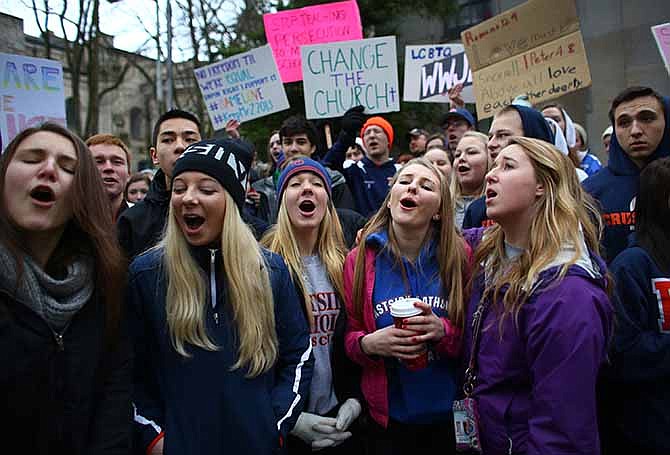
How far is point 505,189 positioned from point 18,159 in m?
1.98

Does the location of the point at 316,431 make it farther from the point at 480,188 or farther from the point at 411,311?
the point at 480,188

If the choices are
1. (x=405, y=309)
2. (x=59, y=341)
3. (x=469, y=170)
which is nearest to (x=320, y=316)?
(x=405, y=309)

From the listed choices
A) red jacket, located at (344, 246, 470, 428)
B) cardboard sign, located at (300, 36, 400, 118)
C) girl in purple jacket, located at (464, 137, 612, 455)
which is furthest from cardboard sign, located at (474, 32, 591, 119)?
red jacket, located at (344, 246, 470, 428)

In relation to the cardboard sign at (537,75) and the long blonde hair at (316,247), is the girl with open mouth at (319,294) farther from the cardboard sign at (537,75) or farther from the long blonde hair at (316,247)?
the cardboard sign at (537,75)

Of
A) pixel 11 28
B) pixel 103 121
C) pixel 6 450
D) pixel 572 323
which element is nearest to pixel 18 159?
pixel 6 450

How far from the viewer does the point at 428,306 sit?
2.53m

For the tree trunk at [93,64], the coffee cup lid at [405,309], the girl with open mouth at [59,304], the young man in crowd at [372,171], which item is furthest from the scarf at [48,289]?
the tree trunk at [93,64]

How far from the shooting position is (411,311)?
2492 mm

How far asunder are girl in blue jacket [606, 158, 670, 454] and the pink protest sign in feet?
16.9

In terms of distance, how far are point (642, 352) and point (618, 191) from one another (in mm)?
1368

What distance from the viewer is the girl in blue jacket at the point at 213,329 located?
224cm

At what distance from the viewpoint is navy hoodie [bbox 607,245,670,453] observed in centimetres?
247

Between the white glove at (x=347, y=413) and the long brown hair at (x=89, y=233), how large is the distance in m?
1.21

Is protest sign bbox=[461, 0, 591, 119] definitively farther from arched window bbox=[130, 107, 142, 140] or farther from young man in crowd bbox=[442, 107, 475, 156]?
arched window bbox=[130, 107, 142, 140]
